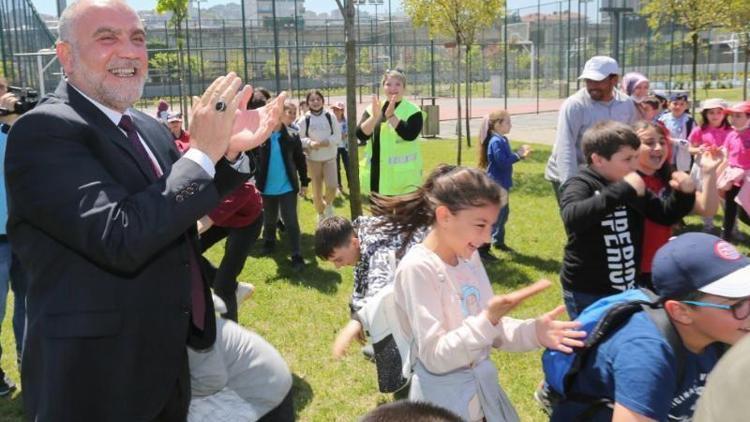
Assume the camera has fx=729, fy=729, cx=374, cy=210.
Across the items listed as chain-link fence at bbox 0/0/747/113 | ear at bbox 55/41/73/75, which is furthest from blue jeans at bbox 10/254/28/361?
chain-link fence at bbox 0/0/747/113

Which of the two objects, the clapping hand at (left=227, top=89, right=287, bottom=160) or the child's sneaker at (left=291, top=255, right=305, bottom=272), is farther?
the child's sneaker at (left=291, top=255, right=305, bottom=272)

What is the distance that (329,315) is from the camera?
6.48m

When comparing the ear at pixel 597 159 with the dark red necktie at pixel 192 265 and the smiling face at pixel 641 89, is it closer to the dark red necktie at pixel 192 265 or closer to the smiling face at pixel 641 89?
the dark red necktie at pixel 192 265

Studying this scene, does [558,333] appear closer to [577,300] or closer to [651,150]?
[577,300]

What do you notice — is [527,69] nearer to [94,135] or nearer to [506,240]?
[506,240]

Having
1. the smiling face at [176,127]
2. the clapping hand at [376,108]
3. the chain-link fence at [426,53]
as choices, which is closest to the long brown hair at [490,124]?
the clapping hand at [376,108]

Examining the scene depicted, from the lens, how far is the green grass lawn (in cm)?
480

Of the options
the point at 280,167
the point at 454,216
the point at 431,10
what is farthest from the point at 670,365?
the point at 431,10

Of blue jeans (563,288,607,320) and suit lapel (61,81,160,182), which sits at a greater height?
suit lapel (61,81,160,182)

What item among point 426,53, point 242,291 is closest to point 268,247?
point 242,291

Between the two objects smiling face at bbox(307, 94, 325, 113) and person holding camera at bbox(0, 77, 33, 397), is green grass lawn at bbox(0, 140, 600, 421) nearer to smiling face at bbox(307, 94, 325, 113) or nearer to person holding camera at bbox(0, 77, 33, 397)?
person holding camera at bbox(0, 77, 33, 397)

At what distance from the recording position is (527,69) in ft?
179

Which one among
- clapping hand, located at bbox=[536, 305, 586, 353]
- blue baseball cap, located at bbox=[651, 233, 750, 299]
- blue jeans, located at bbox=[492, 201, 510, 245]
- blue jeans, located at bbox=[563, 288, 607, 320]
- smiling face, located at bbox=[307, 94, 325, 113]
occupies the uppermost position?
smiling face, located at bbox=[307, 94, 325, 113]

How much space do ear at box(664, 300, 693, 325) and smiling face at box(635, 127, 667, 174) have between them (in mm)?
2051
